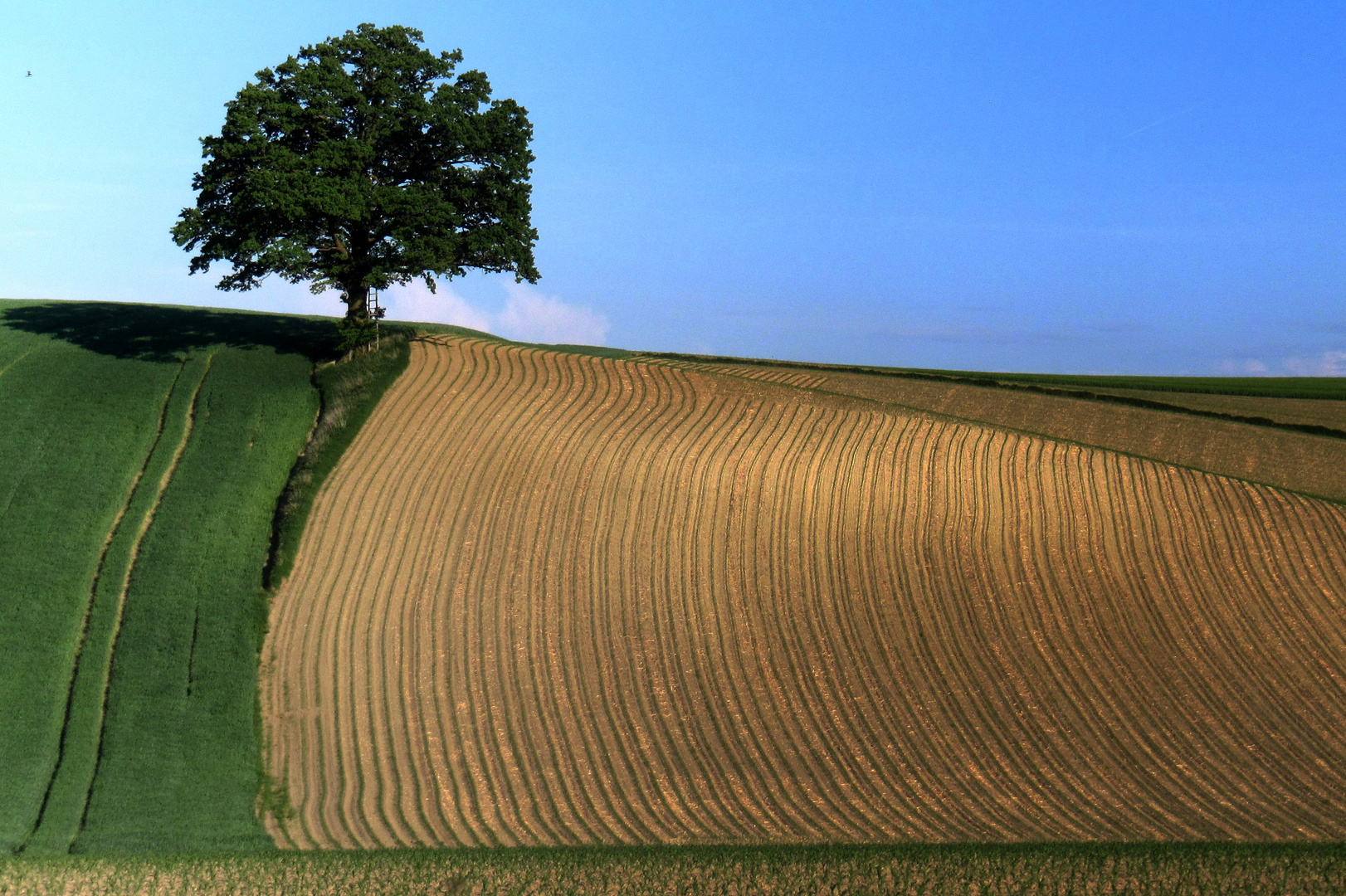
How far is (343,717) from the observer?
23.0 meters

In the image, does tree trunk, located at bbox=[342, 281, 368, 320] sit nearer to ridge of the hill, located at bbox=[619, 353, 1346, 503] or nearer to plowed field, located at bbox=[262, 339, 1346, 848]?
plowed field, located at bbox=[262, 339, 1346, 848]

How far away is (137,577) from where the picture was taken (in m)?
26.8

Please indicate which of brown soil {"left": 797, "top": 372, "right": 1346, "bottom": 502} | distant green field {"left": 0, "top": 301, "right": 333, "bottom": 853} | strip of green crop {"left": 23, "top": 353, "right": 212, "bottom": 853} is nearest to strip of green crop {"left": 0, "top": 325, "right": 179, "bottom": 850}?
distant green field {"left": 0, "top": 301, "right": 333, "bottom": 853}

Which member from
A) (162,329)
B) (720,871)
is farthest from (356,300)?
(720,871)

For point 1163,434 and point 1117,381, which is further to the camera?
point 1117,381

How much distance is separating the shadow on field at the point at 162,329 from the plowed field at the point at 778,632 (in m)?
6.90

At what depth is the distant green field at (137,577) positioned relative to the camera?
21.0 m

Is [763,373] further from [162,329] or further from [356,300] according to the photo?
[162,329]

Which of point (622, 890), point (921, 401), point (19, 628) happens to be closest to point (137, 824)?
point (19, 628)

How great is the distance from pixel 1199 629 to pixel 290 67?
33537mm

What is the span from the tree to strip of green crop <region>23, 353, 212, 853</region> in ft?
19.6

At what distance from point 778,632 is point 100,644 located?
16.6 m

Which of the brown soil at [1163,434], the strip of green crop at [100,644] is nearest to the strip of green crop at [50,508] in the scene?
the strip of green crop at [100,644]

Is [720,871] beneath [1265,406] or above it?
beneath
